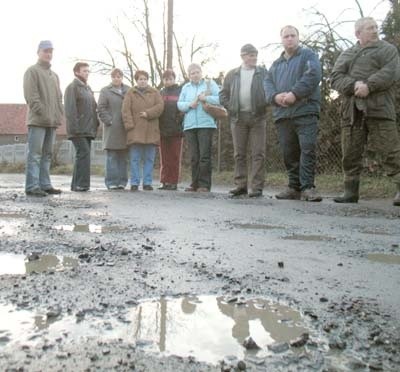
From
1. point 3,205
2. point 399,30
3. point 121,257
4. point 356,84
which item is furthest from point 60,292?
point 399,30

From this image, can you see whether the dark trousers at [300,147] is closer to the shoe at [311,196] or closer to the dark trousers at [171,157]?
the shoe at [311,196]

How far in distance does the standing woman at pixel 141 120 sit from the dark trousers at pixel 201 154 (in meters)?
0.63

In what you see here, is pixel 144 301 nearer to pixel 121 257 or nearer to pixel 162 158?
pixel 121 257

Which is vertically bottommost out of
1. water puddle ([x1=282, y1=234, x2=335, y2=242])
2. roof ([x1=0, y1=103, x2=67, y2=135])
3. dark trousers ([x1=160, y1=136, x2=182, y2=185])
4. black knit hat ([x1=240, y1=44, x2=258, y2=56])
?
water puddle ([x1=282, y1=234, x2=335, y2=242])

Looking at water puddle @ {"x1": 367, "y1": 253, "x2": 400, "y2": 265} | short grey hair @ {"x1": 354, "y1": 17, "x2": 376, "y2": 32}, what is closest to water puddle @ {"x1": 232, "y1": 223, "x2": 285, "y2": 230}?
water puddle @ {"x1": 367, "y1": 253, "x2": 400, "y2": 265}

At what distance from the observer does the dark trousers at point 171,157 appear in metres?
8.66

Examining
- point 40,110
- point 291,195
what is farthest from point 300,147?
point 40,110

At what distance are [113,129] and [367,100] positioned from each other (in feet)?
13.3

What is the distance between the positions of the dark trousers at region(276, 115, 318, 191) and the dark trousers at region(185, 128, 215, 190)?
128 centimetres

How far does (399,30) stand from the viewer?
1102 centimetres

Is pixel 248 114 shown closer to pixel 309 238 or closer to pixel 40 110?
pixel 40 110

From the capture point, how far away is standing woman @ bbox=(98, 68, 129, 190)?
8461 mm

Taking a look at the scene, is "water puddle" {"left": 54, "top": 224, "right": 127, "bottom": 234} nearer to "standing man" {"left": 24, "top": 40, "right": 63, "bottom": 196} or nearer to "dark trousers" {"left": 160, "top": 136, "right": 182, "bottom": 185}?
"standing man" {"left": 24, "top": 40, "right": 63, "bottom": 196}

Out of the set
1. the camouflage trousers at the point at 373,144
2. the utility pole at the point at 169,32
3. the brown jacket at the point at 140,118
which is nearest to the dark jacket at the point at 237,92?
the camouflage trousers at the point at 373,144
